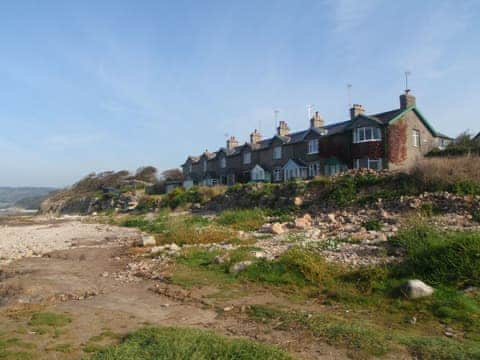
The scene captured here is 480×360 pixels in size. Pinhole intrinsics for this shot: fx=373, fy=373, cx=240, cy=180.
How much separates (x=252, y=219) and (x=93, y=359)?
14.2 meters

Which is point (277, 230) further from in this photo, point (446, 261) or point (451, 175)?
point (451, 175)

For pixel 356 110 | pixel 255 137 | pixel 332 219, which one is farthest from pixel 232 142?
pixel 332 219

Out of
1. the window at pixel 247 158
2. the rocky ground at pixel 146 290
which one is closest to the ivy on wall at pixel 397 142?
the rocky ground at pixel 146 290

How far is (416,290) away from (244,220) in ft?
39.0

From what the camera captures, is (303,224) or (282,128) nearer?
(303,224)

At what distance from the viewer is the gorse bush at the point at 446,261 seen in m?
6.91

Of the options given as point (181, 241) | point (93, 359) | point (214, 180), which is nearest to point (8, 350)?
point (93, 359)

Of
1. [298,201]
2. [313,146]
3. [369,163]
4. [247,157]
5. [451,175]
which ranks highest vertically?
[247,157]

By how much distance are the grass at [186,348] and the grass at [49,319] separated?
1493 mm

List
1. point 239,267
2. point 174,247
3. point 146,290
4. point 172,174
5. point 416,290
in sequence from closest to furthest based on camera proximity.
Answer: point 416,290 < point 146,290 < point 239,267 < point 174,247 < point 172,174

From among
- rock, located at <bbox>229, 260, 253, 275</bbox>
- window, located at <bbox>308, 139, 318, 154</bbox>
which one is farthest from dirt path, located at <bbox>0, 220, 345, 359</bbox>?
window, located at <bbox>308, 139, 318, 154</bbox>

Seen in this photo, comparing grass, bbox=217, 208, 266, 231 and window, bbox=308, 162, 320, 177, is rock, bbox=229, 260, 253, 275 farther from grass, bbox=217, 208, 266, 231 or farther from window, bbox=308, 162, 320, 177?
window, bbox=308, 162, 320, 177

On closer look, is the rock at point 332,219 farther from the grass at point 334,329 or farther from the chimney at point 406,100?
the chimney at point 406,100

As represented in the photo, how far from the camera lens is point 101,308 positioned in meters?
6.78
